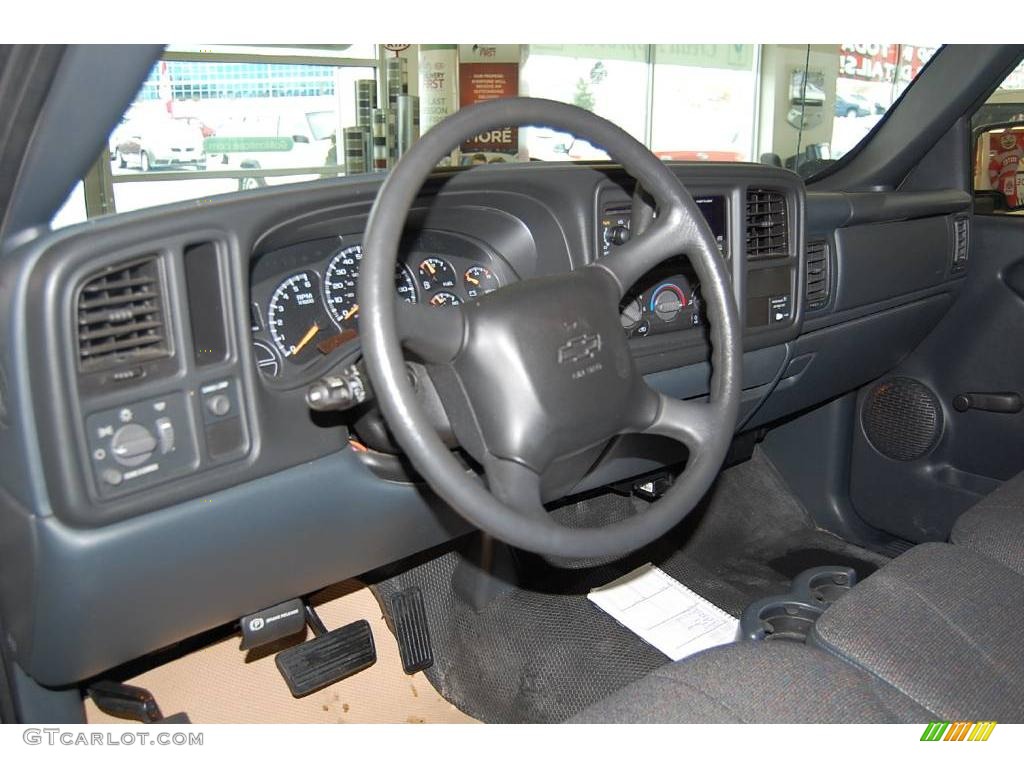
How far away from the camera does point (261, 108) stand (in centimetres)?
555

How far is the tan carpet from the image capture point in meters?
1.75

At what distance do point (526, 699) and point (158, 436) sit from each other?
1084 mm

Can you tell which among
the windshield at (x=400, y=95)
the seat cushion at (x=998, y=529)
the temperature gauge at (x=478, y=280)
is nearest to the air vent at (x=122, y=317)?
the temperature gauge at (x=478, y=280)

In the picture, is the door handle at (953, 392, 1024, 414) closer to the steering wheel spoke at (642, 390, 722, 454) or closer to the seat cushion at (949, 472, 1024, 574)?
the seat cushion at (949, 472, 1024, 574)

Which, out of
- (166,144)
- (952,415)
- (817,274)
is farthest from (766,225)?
(166,144)

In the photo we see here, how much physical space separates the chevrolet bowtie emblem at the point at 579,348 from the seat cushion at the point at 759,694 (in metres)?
0.41

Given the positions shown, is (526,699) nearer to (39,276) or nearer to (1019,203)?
(39,276)

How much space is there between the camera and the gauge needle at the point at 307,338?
1.41m

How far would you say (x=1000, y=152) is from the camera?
7.91 feet

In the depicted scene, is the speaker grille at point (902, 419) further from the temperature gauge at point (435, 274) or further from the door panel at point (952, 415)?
the temperature gauge at point (435, 274)

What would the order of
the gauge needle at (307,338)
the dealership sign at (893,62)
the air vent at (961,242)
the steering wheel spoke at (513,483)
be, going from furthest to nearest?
1. the air vent at (961,242)
2. the dealership sign at (893,62)
3. the gauge needle at (307,338)
4. the steering wheel spoke at (513,483)

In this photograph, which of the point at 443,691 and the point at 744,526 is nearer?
the point at 443,691

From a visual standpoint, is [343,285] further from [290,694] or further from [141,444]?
[290,694]
